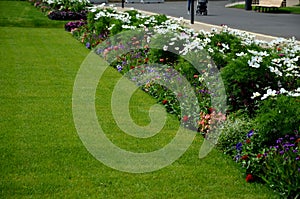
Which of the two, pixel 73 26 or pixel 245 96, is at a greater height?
pixel 245 96

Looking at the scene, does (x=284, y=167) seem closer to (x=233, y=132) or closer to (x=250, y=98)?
(x=233, y=132)

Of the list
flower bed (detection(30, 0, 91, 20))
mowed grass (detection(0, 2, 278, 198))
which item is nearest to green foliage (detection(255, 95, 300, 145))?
mowed grass (detection(0, 2, 278, 198))

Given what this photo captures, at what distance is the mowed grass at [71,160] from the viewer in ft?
18.7

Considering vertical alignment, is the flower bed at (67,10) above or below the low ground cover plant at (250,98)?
below

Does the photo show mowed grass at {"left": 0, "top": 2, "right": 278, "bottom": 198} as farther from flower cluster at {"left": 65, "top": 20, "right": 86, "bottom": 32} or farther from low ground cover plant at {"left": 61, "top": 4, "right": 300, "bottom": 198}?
flower cluster at {"left": 65, "top": 20, "right": 86, "bottom": 32}

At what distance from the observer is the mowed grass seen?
5.69 meters

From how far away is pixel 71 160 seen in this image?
6488 millimetres

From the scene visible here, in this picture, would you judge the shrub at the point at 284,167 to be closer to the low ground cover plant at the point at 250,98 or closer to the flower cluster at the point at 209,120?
the low ground cover plant at the point at 250,98

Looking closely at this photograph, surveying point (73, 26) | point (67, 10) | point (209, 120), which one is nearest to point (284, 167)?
point (209, 120)

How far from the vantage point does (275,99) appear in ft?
20.5

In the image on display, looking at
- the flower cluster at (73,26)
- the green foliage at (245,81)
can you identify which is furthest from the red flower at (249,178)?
the flower cluster at (73,26)

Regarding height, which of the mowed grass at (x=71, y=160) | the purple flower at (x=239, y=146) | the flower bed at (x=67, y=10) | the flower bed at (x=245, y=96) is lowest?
the flower bed at (x=67, y=10)

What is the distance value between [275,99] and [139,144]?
69.0 inches

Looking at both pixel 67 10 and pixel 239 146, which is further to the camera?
pixel 67 10
